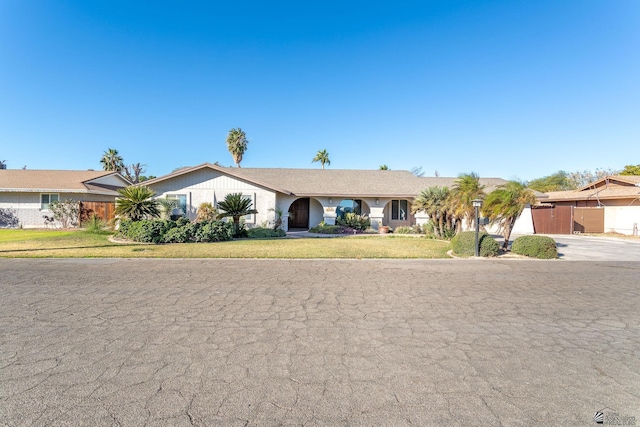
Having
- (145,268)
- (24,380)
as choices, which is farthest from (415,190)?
(24,380)

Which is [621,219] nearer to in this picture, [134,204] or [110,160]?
[134,204]

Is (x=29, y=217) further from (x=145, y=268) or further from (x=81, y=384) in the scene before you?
(x=81, y=384)

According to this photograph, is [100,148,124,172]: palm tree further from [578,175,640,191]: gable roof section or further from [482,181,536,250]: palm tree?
[578,175,640,191]: gable roof section

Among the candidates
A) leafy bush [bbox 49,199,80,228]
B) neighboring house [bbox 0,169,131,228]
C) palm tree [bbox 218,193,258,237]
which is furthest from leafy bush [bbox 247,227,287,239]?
neighboring house [bbox 0,169,131,228]

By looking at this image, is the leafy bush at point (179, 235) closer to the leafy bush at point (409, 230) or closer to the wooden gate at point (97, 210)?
the wooden gate at point (97, 210)

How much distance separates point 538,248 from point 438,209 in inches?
249

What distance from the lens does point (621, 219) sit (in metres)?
23.2

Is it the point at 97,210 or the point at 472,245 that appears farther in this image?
the point at 97,210

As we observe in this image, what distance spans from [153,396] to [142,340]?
148cm

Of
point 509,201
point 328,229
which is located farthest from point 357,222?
point 509,201

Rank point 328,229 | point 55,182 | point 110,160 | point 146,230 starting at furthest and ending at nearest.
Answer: point 110,160, point 55,182, point 328,229, point 146,230

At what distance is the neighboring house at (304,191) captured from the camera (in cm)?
2011

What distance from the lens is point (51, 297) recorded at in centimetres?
614

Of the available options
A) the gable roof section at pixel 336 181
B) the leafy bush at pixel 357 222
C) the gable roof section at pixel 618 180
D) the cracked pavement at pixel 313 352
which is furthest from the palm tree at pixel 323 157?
the cracked pavement at pixel 313 352
